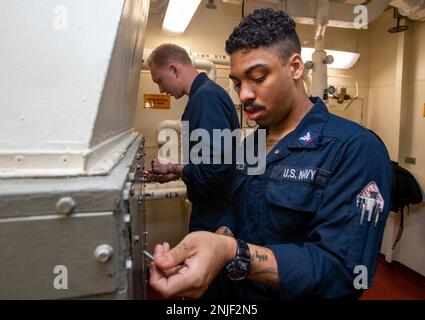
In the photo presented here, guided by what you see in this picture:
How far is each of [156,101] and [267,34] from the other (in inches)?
67.2

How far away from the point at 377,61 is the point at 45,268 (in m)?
3.31

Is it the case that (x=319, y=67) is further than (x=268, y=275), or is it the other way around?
(x=319, y=67)

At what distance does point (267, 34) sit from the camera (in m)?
0.78

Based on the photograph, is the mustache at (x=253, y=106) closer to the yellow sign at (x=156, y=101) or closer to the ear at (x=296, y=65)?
the ear at (x=296, y=65)

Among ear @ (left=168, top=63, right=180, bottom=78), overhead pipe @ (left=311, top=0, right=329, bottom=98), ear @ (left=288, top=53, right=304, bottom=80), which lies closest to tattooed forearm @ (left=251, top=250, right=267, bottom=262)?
ear @ (left=288, top=53, right=304, bottom=80)

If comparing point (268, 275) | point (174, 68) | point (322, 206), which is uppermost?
point (174, 68)

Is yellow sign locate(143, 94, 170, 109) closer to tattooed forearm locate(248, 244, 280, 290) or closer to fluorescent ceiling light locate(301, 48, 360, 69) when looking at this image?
fluorescent ceiling light locate(301, 48, 360, 69)

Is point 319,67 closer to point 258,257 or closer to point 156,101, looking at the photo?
point 156,101

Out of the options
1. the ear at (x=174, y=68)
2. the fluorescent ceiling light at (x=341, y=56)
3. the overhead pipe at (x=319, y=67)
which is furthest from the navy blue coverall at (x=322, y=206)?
the fluorescent ceiling light at (x=341, y=56)

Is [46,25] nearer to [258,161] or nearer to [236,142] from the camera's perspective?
[258,161]

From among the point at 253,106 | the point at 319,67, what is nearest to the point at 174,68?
the point at 253,106

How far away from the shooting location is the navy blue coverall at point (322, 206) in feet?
2.03

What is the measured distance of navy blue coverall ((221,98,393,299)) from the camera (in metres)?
0.62

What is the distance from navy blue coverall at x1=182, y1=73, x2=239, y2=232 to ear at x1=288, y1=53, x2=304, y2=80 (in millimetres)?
435
